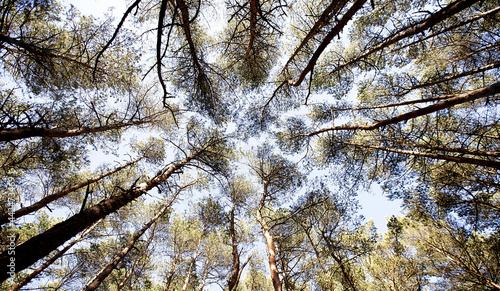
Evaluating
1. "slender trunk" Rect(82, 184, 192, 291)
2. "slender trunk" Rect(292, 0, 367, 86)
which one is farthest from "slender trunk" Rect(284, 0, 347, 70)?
"slender trunk" Rect(82, 184, 192, 291)

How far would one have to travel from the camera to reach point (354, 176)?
7238mm

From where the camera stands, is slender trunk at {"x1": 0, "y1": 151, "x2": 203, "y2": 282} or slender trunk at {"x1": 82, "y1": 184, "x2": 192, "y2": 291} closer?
slender trunk at {"x1": 0, "y1": 151, "x2": 203, "y2": 282}

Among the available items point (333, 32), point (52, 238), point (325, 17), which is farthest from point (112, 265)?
point (325, 17)

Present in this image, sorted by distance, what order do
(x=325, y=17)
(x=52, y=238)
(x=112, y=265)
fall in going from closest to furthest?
(x=52, y=238)
(x=325, y=17)
(x=112, y=265)

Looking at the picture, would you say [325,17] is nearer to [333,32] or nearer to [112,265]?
[333,32]

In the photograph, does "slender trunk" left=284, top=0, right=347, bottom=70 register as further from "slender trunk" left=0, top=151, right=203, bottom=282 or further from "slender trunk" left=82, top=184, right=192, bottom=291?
"slender trunk" left=82, top=184, right=192, bottom=291

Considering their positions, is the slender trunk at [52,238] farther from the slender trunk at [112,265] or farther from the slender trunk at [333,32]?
the slender trunk at [333,32]

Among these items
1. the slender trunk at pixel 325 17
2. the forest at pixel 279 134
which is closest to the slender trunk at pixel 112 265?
the forest at pixel 279 134

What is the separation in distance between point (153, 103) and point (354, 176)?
8.53 metres

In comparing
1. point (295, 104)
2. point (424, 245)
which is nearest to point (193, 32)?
point (295, 104)

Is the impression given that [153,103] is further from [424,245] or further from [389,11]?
[424,245]

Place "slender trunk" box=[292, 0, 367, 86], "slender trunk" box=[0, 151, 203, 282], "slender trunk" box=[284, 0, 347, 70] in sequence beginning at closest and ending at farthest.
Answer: "slender trunk" box=[0, 151, 203, 282] → "slender trunk" box=[292, 0, 367, 86] → "slender trunk" box=[284, 0, 347, 70]

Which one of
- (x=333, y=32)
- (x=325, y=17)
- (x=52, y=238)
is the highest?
(x=325, y=17)

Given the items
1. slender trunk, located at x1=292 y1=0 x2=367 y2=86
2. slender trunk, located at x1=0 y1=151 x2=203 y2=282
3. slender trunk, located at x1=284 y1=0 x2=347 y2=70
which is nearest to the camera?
slender trunk, located at x1=0 y1=151 x2=203 y2=282
